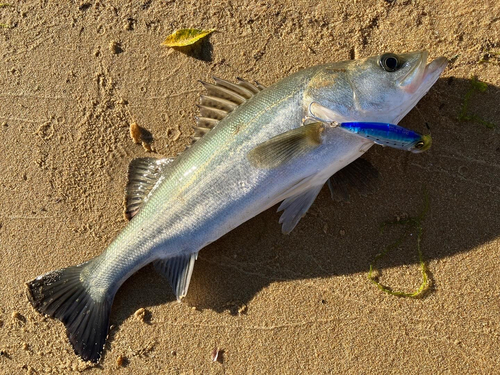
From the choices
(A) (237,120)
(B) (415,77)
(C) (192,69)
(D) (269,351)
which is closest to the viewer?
(B) (415,77)

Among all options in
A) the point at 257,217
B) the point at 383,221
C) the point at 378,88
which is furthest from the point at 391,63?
the point at 257,217

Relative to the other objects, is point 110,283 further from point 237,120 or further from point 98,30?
point 98,30

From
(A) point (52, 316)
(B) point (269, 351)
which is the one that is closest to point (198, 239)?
(B) point (269, 351)

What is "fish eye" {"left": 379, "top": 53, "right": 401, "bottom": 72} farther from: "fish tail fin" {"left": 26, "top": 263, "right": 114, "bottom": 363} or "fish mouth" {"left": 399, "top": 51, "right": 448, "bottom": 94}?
"fish tail fin" {"left": 26, "top": 263, "right": 114, "bottom": 363}

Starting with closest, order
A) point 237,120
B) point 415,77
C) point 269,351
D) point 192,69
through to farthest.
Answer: point 415,77 → point 237,120 → point 269,351 → point 192,69

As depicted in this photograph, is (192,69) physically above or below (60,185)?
above

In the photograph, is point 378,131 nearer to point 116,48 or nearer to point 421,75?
point 421,75
